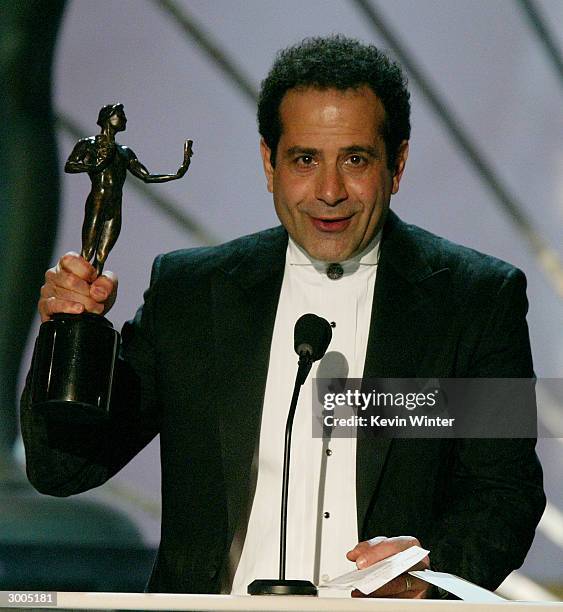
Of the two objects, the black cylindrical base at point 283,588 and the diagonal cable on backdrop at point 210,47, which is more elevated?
the diagonal cable on backdrop at point 210,47

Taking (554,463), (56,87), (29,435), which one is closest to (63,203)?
(56,87)

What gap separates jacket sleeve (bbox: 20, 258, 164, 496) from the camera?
6.45 ft

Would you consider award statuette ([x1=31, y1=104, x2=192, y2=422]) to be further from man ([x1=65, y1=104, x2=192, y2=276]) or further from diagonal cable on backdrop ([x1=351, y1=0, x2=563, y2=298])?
diagonal cable on backdrop ([x1=351, y1=0, x2=563, y2=298])

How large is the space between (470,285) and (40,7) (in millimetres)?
1412

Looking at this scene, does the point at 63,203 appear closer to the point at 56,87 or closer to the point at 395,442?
the point at 56,87

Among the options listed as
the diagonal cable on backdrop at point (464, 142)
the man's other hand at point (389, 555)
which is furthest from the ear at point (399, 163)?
the man's other hand at point (389, 555)

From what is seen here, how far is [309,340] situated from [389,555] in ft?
1.11

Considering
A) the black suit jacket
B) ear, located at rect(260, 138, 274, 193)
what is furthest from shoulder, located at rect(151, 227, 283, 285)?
ear, located at rect(260, 138, 274, 193)

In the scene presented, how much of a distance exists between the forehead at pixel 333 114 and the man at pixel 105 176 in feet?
1.00

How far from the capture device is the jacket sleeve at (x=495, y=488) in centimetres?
187

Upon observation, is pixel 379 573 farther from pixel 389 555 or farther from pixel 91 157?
pixel 91 157

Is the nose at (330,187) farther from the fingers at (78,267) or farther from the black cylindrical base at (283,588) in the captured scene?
the black cylindrical base at (283,588)

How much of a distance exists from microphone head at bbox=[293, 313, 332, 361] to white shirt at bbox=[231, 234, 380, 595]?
38 cm

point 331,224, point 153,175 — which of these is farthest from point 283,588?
point 331,224
